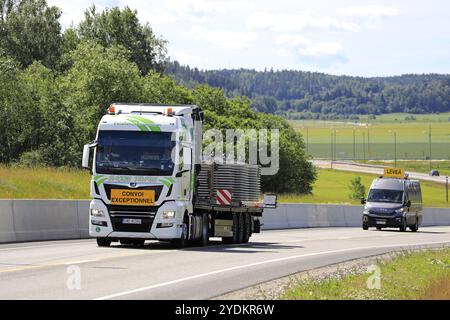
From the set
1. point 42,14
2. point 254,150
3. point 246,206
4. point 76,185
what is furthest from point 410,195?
point 42,14

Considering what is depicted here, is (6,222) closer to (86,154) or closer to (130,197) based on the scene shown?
(86,154)

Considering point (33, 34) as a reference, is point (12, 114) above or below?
below

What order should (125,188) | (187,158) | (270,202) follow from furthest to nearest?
(270,202) → (187,158) → (125,188)

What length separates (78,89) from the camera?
246ft

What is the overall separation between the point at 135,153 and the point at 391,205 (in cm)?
2688

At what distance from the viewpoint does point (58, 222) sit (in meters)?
29.8

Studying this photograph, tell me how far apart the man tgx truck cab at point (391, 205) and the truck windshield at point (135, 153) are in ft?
83.7

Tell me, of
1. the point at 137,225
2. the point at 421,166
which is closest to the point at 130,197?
the point at 137,225

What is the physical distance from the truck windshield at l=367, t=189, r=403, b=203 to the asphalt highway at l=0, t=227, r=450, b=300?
2039 cm

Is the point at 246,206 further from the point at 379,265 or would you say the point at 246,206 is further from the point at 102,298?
the point at 102,298

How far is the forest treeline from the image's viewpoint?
69625 mm

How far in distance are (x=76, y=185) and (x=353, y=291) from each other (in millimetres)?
31871

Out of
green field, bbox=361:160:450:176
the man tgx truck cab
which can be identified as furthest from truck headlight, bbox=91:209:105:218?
green field, bbox=361:160:450:176

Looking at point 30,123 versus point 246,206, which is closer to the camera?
point 246,206
